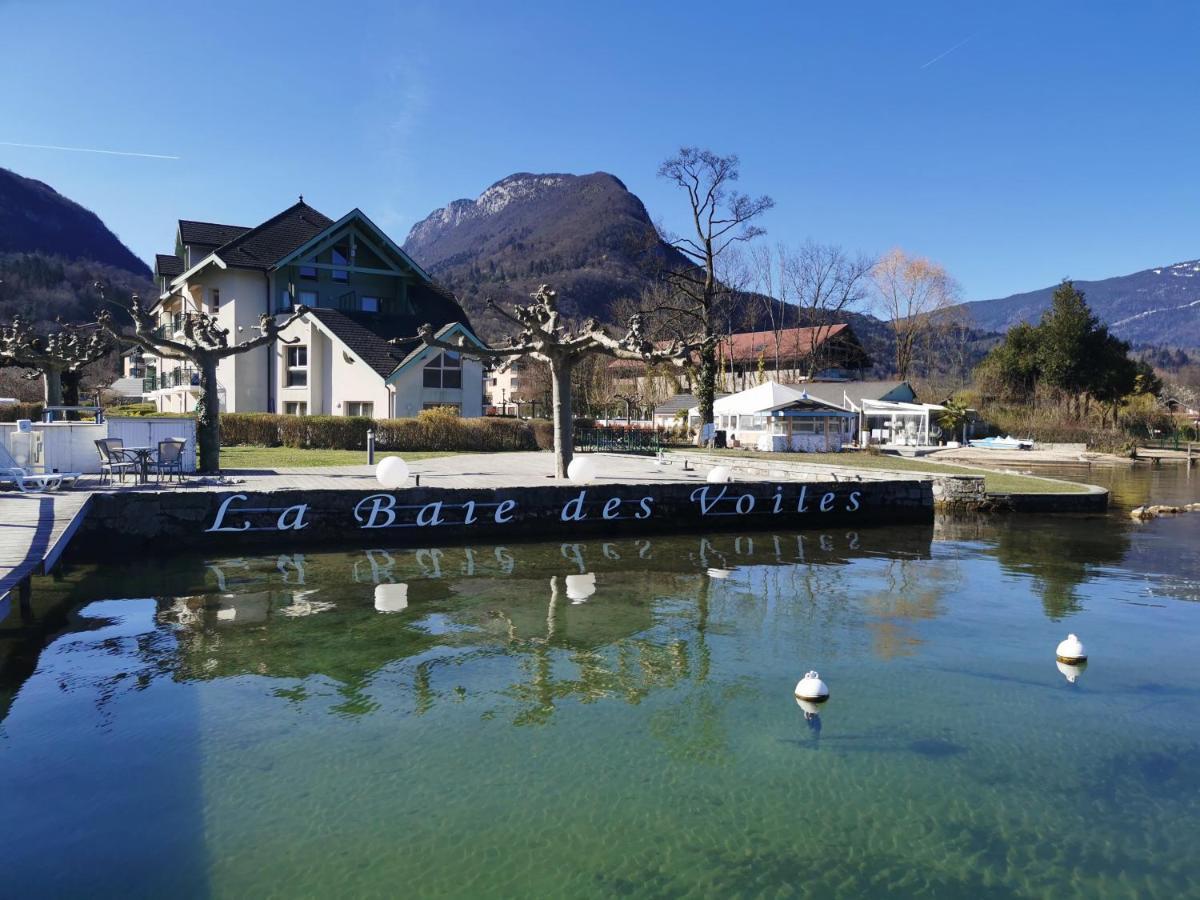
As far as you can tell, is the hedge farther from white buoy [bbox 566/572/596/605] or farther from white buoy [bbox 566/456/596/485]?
white buoy [bbox 566/572/596/605]

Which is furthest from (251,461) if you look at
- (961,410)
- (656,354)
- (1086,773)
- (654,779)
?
(961,410)

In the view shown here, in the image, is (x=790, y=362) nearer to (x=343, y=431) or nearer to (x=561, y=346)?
(x=343, y=431)

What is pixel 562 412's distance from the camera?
20.5 m

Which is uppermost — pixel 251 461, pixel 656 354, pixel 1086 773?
pixel 656 354

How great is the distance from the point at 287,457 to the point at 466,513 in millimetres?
12234

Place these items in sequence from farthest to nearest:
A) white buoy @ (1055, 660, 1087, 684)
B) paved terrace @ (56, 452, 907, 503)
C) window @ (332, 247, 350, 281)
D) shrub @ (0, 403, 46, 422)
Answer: window @ (332, 247, 350, 281), shrub @ (0, 403, 46, 422), paved terrace @ (56, 452, 907, 503), white buoy @ (1055, 660, 1087, 684)

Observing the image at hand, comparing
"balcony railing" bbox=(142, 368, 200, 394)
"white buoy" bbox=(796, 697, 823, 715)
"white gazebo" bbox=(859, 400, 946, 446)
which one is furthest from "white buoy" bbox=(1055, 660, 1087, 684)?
"white gazebo" bbox=(859, 400, 946, 446)

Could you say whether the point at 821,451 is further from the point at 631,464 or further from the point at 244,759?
the point at 244,759

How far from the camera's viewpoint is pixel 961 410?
5197cm

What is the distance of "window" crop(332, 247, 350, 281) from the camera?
139 ft

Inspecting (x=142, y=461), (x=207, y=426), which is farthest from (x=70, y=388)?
(x=142, y=461)

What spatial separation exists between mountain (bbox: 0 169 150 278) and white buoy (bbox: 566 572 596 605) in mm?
151248

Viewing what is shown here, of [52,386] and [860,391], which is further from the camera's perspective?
[860,391]

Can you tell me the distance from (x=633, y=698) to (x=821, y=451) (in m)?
33.3
